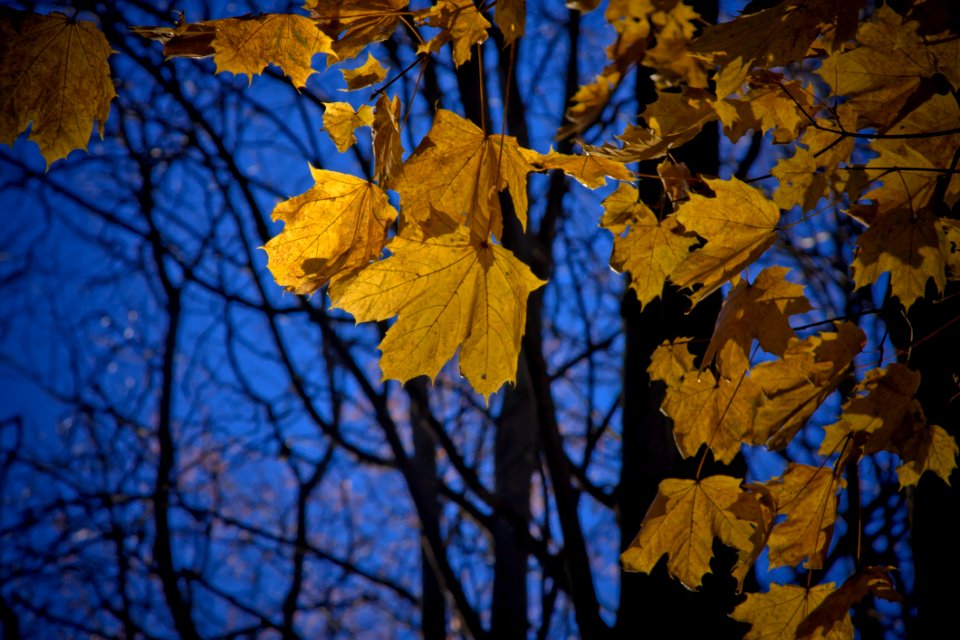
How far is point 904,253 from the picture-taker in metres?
1.31

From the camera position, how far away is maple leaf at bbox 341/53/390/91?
4.07 feet

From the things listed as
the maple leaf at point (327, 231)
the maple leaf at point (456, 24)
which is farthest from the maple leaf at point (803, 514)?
the maple leaf at point (456, 24)

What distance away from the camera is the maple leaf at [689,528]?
150 centimetres

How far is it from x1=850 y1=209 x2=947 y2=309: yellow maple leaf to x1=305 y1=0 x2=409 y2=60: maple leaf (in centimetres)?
102

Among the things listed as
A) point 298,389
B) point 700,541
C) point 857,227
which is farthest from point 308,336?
point 700,541

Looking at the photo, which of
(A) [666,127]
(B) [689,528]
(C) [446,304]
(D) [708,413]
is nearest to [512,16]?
(A) [666,127]

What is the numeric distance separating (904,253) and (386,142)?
3.37 feet

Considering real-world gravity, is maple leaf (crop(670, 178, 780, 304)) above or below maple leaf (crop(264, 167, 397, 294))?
below

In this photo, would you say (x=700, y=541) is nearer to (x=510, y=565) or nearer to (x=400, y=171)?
(x=400, y=171)

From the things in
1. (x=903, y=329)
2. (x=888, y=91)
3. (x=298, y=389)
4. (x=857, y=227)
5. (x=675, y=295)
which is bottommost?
(x=903, y=329)

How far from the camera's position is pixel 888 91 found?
135 centimetres

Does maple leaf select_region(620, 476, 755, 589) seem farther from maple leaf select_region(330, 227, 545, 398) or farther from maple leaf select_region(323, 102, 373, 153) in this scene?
maple leaf select_region(323, 102, 373, 153)

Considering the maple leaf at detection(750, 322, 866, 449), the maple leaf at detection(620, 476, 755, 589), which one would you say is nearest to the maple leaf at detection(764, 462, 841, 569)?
the maple leaf at detection(620, 476, 755, 589)

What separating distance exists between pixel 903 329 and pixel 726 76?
3.26ft
